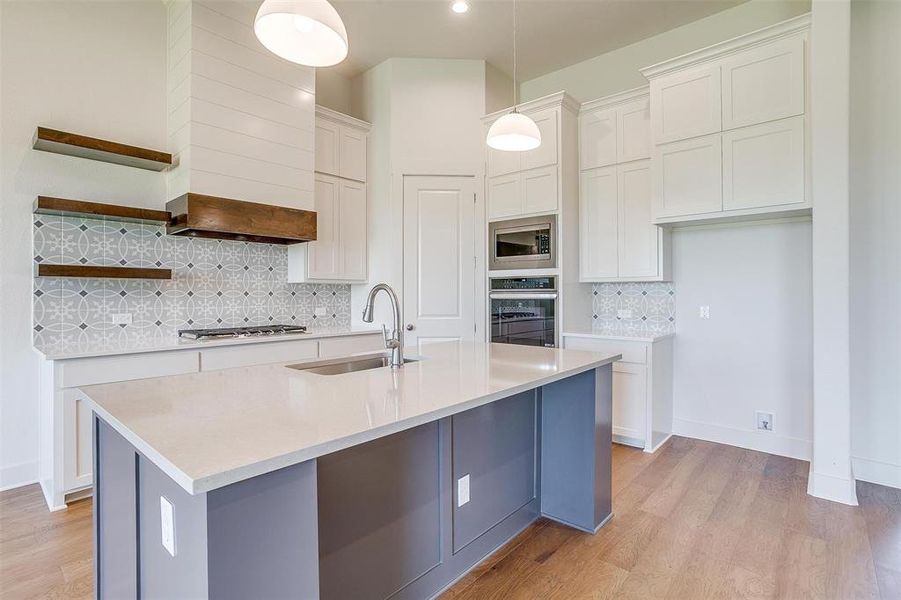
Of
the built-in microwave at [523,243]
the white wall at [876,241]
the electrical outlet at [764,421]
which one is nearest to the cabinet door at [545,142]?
the built-in microwave at [523,243]

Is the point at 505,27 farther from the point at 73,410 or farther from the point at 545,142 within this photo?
the point at 73,410

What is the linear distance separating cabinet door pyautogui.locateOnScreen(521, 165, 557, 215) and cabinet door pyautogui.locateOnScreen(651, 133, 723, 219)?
0.78 metres

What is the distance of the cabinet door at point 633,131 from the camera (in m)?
3.66

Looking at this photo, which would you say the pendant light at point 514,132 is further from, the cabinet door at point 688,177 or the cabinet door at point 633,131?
the cabinet door at point 633,131

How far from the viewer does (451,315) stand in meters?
4.23

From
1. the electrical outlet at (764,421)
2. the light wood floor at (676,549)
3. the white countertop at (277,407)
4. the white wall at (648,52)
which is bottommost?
the light wood floor at (676,549)

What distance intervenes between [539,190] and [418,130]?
4.08 ft

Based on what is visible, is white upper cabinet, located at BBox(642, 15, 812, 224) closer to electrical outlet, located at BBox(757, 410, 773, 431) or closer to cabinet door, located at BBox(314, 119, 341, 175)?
electrical outlet, located at BBox(757, 410, 773, 431)

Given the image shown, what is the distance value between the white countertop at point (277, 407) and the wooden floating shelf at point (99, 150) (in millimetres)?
1982

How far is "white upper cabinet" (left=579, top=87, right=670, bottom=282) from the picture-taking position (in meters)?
3.67

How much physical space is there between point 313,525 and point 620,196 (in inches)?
139

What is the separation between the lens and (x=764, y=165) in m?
3.02

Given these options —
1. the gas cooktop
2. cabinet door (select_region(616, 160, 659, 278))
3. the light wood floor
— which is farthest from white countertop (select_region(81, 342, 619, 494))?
cabinet door (select_region(616, 160, 659, 278))

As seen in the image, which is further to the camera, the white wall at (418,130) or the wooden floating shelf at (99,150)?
the white wall at (418,130)
